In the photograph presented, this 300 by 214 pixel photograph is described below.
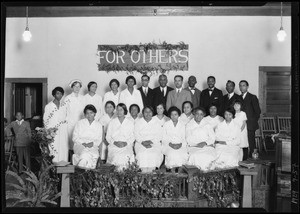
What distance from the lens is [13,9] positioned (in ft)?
39.8

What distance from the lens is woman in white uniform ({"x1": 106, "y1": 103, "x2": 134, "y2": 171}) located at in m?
9.22

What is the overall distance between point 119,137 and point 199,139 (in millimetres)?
1582

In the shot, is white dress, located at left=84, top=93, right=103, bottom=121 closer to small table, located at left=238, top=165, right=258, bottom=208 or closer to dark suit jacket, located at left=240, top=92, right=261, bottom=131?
dark suit jacket, located at left=240, top=92, right=261, bottom=131

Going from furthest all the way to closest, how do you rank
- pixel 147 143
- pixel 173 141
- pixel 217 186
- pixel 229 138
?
pixel 229 138 < pixel 173 141 < pixel 147 143 < pixel 217 186

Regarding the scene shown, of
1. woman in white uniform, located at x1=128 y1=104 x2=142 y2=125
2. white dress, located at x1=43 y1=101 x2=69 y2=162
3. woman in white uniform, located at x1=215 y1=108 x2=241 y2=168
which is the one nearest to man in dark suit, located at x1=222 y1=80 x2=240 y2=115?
woman in white uniform, located at x1=215 y1=108 x2=241 y2=168

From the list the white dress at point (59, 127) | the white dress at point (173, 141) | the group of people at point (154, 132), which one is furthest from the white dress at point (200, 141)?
the white dress at point (59, 127)

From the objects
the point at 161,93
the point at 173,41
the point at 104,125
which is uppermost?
the point at 173,41

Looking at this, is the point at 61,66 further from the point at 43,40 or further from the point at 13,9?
the point at 13,9

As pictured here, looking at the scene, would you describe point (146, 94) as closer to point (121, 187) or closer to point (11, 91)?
point (121, 187)

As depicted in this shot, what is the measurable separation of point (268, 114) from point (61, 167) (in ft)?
21.9

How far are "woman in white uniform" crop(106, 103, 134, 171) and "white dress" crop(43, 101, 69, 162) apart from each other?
4.50ft

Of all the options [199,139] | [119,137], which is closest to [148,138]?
[119,137]

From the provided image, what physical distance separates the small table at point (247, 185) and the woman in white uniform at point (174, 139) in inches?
58.0

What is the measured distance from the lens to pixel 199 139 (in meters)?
9.40
